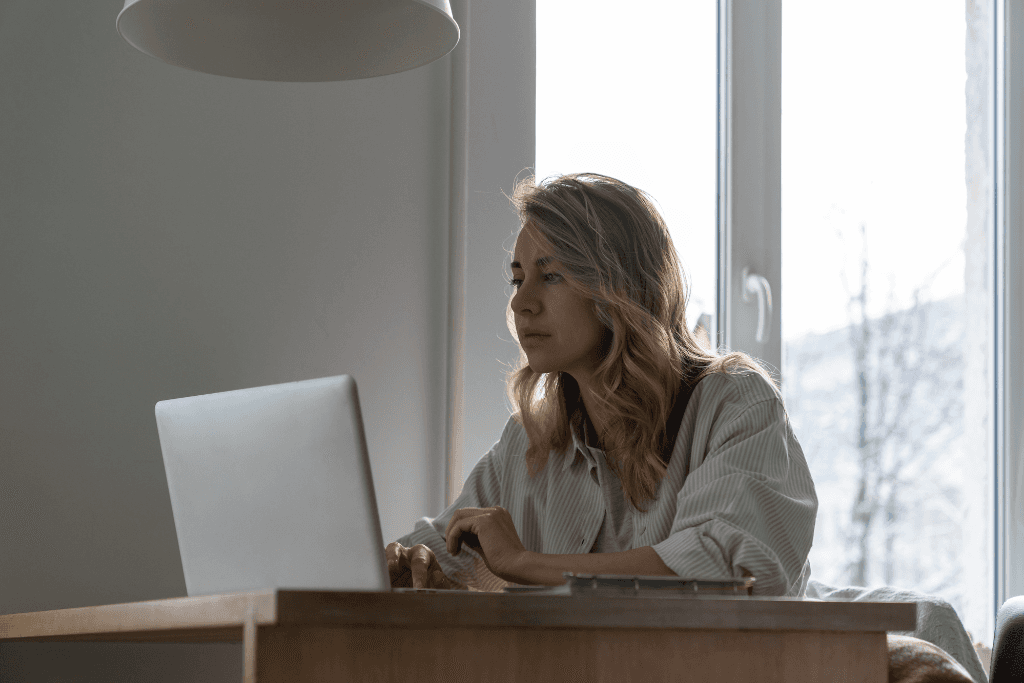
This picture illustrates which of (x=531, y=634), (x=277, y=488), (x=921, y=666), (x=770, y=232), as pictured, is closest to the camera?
(x=531, y=634)

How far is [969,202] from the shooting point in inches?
116

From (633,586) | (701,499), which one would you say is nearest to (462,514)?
(701,499)

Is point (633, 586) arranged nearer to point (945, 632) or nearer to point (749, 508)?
point (749, 508)

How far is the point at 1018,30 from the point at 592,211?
1976mm

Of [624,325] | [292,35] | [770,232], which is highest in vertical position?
[292,35]

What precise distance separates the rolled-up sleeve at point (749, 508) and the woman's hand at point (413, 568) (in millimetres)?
358

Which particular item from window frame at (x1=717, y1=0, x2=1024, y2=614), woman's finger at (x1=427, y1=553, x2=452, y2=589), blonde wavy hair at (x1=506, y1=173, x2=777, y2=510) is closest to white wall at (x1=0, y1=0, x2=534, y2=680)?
blonde wavy hair at (x1=506, y1=173, x2=777, y2=510)

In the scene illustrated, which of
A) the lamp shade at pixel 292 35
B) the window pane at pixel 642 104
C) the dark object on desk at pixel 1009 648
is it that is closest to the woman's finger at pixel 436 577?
the lamp shade at pixel 292 35

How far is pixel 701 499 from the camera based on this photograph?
136cm

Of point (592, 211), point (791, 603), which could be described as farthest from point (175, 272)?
point (791, 603)

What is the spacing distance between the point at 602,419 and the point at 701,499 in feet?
1.12

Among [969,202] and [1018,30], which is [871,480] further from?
[1018,30]

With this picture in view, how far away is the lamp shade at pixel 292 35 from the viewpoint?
4.70ft

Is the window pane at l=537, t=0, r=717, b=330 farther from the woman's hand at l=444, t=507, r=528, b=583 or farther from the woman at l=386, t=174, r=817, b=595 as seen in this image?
the woman's hand at l=444, t=507, r=528, b=583
